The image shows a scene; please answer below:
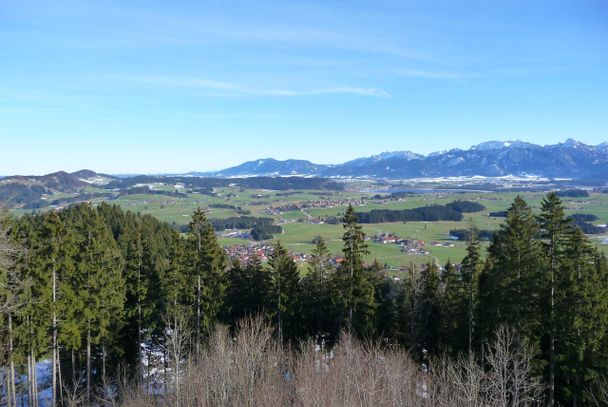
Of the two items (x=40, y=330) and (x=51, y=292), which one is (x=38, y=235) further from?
(x=40, y=330)

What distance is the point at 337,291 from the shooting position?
31391 mm

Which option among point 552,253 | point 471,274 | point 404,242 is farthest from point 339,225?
point 552,253

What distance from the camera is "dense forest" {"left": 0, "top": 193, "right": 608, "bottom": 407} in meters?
22.0

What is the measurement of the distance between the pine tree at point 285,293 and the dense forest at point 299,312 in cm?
10

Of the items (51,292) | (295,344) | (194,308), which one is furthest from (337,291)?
(51,292)

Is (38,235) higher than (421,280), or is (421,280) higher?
(38,235)

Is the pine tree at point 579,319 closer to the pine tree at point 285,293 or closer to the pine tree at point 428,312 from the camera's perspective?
the pine tree at point 428,312

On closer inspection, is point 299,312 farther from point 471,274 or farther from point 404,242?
point 404,242

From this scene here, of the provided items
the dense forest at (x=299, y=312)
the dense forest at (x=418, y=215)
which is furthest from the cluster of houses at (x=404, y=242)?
the dense forest at (x=299, y=312)

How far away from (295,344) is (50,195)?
174 m

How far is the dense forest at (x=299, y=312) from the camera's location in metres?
22.0

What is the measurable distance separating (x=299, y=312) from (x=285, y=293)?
1.91 m

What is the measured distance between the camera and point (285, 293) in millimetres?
33562

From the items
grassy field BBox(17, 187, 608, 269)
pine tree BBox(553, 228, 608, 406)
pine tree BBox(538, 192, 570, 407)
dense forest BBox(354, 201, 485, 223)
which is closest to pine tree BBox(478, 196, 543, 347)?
pine tree BBox(538, 192, 570, 407)
